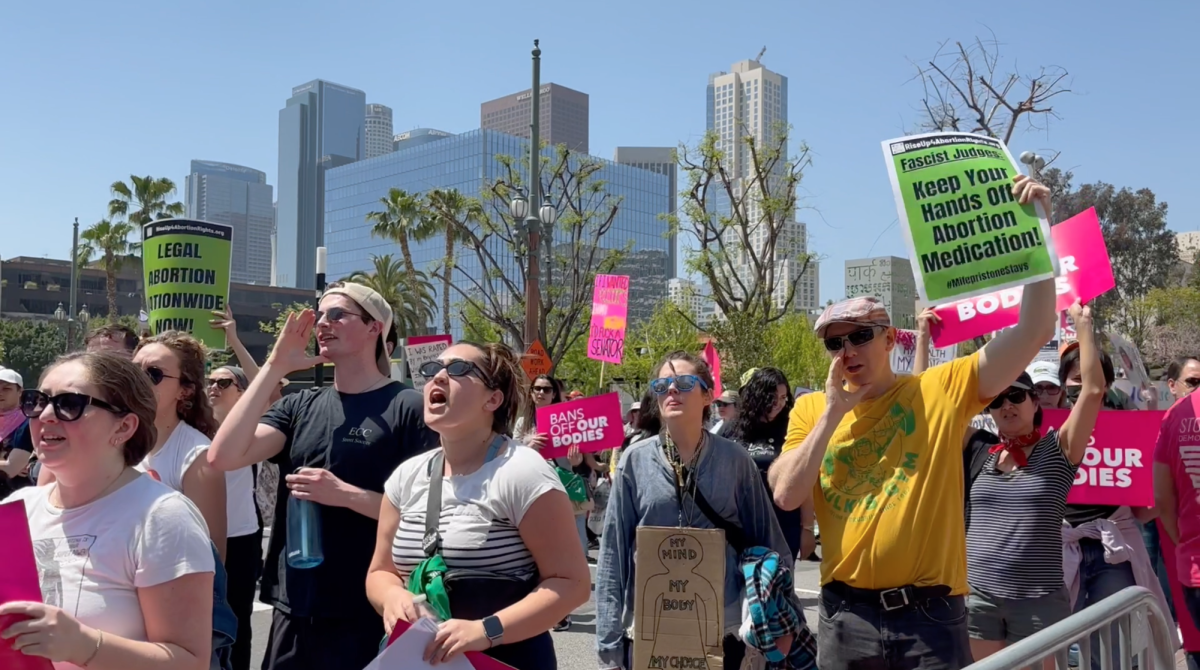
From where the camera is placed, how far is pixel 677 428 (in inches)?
161

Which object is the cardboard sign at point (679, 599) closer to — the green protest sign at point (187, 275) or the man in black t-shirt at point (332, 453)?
the man in black t-shirt at point (332, 453)

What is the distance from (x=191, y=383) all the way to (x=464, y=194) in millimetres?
107063

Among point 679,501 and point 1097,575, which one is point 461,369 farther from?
point 1097,575

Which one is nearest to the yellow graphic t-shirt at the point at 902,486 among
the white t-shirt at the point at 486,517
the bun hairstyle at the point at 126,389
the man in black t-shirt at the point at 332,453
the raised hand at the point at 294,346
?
the white t-shirt at the point at 486,517

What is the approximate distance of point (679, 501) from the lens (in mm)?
3980

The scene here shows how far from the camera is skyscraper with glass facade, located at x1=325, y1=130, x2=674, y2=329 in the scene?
11762cm

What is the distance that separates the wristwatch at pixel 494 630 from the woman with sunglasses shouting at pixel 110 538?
2.38 feet

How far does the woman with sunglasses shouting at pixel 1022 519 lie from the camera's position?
455 centimetres

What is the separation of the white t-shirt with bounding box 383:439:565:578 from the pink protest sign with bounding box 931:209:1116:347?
2.42 metres

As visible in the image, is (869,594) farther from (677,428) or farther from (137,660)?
(137,660)

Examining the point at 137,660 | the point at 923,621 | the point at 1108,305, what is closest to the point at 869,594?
the point at 923,621

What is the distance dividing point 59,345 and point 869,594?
66757mm

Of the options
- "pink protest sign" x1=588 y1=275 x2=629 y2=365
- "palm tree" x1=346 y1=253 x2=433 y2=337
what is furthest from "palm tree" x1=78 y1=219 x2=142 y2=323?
"pink protest sign" x1=588 y1=275 x2=629 y2=365

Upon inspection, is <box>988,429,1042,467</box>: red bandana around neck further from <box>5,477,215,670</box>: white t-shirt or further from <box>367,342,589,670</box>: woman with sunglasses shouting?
<box>5,477,215,670</box>: white t-shirt
